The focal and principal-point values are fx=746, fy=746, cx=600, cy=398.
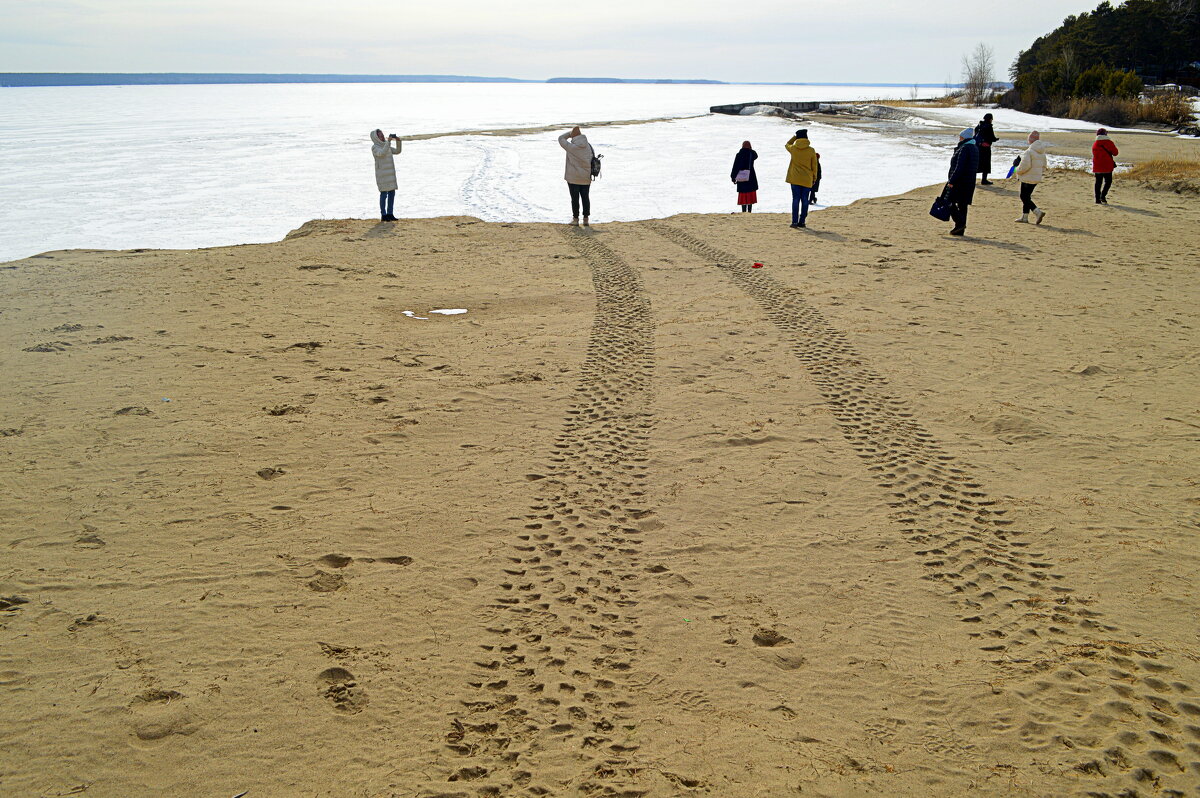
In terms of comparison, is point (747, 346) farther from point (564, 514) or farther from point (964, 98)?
point (964, 98)

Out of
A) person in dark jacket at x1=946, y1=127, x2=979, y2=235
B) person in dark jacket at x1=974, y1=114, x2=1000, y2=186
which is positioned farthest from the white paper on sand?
person in dark jacket at x1=974, y1=114, x2=1000, y2=186

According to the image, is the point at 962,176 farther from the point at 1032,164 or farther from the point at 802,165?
the point at 802,165

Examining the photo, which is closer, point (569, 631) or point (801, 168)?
point (569, 631)

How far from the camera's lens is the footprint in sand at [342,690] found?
Answer: 3053 mm

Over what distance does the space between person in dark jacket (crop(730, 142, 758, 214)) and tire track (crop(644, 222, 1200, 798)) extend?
9883 mm

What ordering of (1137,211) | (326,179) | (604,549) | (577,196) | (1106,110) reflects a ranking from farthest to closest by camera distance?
1. (1106,110)
2. (326,179)
3. (1137,211)
4. (577,196)
5. (604,549)

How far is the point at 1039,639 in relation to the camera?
3410mm

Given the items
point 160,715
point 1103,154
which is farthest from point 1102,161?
point 160,715

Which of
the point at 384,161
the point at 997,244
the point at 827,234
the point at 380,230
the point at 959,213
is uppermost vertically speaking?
the point at 384,161

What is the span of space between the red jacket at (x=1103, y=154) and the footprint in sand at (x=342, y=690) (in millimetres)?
15660

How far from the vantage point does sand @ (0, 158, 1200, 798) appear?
112 inches

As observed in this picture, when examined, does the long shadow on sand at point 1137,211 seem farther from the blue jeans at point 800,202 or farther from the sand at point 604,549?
the sand at point 604,549

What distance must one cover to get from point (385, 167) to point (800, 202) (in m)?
7.48

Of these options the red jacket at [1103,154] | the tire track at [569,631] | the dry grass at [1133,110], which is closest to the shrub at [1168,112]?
the dry grass at [1133,110]
